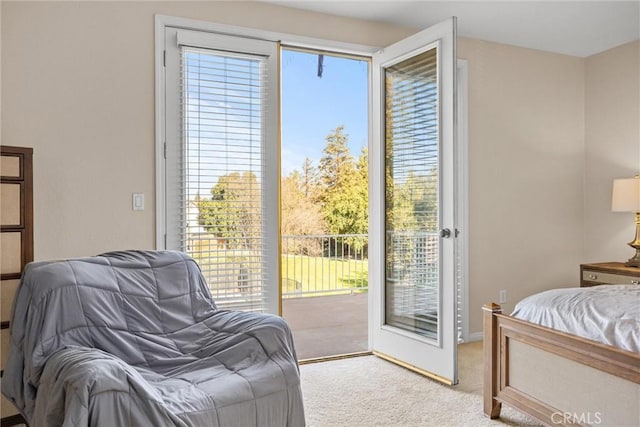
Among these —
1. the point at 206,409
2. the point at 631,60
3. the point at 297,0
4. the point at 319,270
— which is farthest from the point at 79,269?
the point at 319,270

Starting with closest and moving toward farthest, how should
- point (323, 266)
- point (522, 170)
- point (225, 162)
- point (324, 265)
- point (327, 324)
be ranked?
point (225, 162) → point (522, 170) → point (327, 324) → point (323, 266) → point (324, 265)

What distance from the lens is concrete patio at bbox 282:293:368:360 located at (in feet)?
13.7

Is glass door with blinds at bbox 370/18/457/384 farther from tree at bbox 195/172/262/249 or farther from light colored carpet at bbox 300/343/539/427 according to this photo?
tree at bbox 195/172/262/249

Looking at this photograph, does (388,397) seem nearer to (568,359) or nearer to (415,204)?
(568,359)

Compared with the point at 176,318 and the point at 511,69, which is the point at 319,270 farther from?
the point at 176,318

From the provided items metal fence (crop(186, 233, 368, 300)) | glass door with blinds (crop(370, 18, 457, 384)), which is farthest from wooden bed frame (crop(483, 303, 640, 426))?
metal fence (crop(186, 233, 368, 300))

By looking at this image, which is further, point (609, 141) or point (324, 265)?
point (324, 265)

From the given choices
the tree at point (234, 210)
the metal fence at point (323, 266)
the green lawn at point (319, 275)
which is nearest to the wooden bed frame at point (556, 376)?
the tree at point (234, 210)

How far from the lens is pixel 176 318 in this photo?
7.79 ft

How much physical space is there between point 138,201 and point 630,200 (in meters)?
3.67

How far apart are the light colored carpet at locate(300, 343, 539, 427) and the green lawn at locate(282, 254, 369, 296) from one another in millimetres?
3406

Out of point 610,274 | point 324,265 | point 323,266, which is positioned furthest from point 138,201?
point 324,265

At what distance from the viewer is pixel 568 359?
2.20 m

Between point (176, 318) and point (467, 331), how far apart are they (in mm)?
2687
